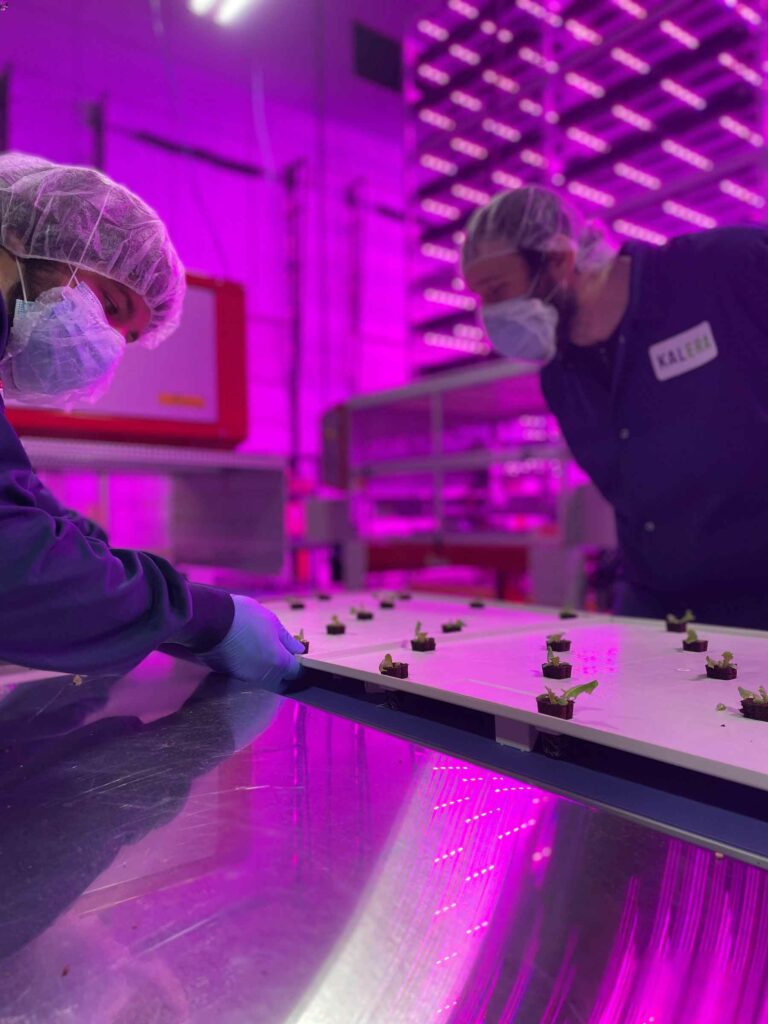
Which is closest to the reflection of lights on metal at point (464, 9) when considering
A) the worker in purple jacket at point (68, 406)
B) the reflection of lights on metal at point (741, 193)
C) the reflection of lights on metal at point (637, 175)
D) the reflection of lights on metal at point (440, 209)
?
the reflection of lights on metal at point (440, 209)

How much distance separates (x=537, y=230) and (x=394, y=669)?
1103 millimetres

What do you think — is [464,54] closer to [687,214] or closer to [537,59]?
[537,59]

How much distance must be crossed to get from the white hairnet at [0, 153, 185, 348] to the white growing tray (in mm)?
617

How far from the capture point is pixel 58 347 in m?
1.02

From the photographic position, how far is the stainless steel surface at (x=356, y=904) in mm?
390

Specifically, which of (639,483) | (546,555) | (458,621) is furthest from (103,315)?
(546,555)

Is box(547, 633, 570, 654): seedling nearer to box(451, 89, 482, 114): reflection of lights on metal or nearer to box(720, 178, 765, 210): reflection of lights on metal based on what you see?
box(720, 178, 765, 210): reflection of lights on metal

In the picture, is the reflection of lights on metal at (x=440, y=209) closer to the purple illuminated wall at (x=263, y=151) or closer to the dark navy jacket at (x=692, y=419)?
the purple illuminated wall at (x=263, y=151)

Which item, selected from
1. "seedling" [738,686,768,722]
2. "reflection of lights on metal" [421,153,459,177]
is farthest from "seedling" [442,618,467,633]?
"reflection of lights on metal" [421,153,459,177]

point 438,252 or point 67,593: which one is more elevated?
point 438,252

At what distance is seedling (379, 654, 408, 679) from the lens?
2.64 feet

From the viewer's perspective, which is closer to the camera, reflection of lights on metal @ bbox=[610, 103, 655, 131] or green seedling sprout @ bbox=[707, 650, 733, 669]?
green seedling sprout @ bbox=[707, 650, 733, 669]

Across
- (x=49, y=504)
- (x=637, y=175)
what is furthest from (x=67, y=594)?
(x=637, y=175)

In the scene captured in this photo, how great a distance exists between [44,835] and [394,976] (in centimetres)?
30
